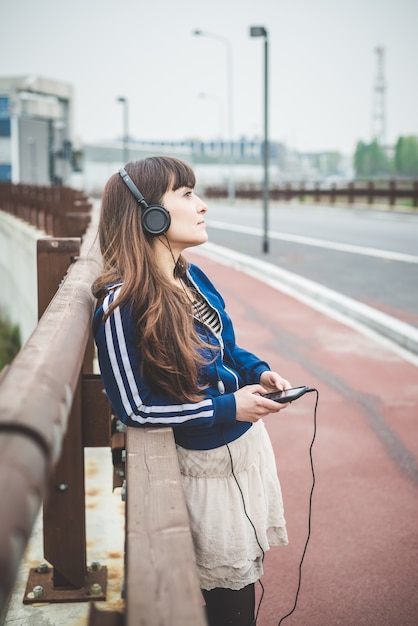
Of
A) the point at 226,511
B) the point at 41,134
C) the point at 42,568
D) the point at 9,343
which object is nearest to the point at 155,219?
the point at 226,511

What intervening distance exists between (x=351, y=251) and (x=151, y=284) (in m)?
14.4

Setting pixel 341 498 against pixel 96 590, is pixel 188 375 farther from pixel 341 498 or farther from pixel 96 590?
pixel 341 498

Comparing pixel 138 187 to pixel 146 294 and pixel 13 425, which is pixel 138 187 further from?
pixel 13 425

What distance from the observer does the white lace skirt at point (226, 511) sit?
2307 millimetres

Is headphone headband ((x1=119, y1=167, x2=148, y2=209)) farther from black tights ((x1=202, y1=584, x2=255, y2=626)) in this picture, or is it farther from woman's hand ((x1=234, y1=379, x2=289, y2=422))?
black tights ((x1=202, y1=584, x2=255, y2=626))

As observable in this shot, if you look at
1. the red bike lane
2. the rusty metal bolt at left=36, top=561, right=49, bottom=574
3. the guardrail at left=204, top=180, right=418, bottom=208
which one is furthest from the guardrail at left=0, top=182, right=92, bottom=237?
the guardrail at left=204, top=180, right=418, bottom=208

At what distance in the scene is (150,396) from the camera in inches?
85.0

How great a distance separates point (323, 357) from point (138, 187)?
5.21 meters

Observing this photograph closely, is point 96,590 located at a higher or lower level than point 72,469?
lower

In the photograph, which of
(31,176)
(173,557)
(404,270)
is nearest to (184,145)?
(31,176)

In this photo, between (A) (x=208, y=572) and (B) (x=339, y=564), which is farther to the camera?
(B) (x=339, y=564)

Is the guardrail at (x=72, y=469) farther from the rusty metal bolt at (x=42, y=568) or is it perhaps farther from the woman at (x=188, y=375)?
the rusty metal bolt at (x=42, y=568)

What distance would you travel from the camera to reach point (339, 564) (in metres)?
3.66

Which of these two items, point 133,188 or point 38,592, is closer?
point 133,188
